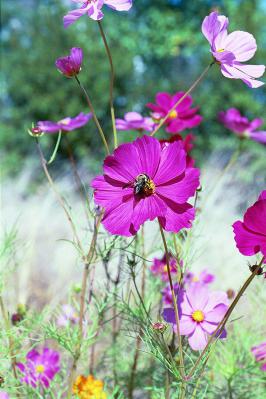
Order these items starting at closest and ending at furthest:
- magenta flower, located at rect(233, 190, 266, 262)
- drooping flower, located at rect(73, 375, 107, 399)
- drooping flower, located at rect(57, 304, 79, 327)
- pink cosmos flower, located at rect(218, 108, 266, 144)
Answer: magenta flower, located at rect(233, 190, 266, 262), drooping flower, located at rect(73, 375, 107, 399), drooping flower, located at rect(57, 304, 79, 327), pink cosmos flower, located at rect(218, 108, 266, 144)

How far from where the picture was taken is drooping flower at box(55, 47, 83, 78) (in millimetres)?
563

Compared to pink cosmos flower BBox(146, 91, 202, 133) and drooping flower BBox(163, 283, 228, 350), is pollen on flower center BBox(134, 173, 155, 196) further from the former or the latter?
pink cosmos flower BBox(146, 91, 202, 133)

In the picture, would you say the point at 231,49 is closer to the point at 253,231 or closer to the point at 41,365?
the point at 253,231

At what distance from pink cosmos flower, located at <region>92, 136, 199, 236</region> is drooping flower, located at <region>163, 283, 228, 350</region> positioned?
0.17 metres

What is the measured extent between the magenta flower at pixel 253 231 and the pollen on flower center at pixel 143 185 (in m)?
0.09

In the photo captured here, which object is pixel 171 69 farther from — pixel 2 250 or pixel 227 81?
pixel 2 250

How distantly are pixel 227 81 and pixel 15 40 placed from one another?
81.9 inches

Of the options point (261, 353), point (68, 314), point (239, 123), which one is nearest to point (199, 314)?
point (261, 353)

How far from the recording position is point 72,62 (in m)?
0.57

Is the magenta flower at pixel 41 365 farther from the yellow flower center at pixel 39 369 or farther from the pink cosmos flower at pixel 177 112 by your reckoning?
the pink cosmos flower at pixel 177 112

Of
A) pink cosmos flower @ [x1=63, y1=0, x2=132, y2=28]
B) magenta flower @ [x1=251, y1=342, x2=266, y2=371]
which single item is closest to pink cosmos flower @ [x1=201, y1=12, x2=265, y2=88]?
pink cosmos flower @ [x1=63, y1=0, x2=132, y2=28]

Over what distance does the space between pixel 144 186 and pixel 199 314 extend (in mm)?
217

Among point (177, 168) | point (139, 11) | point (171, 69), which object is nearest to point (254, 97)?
point (171, 69)

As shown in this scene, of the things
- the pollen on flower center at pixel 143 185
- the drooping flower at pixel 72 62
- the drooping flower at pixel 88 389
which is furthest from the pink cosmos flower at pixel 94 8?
the drooping flower at pixel 88 389
